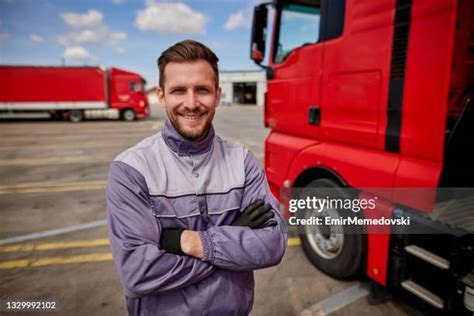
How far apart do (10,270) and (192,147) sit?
124 inches

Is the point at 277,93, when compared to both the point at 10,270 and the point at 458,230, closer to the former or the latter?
the point at 458,230

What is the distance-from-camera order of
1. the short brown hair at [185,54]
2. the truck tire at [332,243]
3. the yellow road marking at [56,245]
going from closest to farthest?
the short brown hair at [185,54]
the truck tire at [332,243]
the yellow road marking at [56,245]

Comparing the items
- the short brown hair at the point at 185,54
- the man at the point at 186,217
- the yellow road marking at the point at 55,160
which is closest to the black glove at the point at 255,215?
the man at the point at 186,217

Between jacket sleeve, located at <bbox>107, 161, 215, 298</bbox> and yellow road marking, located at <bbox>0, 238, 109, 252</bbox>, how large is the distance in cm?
301

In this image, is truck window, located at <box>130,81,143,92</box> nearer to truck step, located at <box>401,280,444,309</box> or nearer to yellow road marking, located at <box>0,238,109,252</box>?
yellow road marking, located at <box>0,238,109,252</box>

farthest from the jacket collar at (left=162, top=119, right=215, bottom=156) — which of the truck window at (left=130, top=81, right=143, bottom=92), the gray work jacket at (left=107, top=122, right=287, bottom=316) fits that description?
the truck window at (left=130, top=81, right=143, bottom=92)

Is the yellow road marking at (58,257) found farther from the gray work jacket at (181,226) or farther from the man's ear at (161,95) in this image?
the man's ear at (161,95)

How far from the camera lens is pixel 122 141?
12.2m

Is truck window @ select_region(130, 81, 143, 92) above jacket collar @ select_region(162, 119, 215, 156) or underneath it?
above

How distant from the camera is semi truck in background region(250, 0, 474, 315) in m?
2.13

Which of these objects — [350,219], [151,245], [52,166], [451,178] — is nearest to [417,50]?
[451,178]

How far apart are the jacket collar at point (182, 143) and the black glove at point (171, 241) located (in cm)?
36

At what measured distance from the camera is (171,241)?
1.39m

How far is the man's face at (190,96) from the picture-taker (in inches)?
56.4
